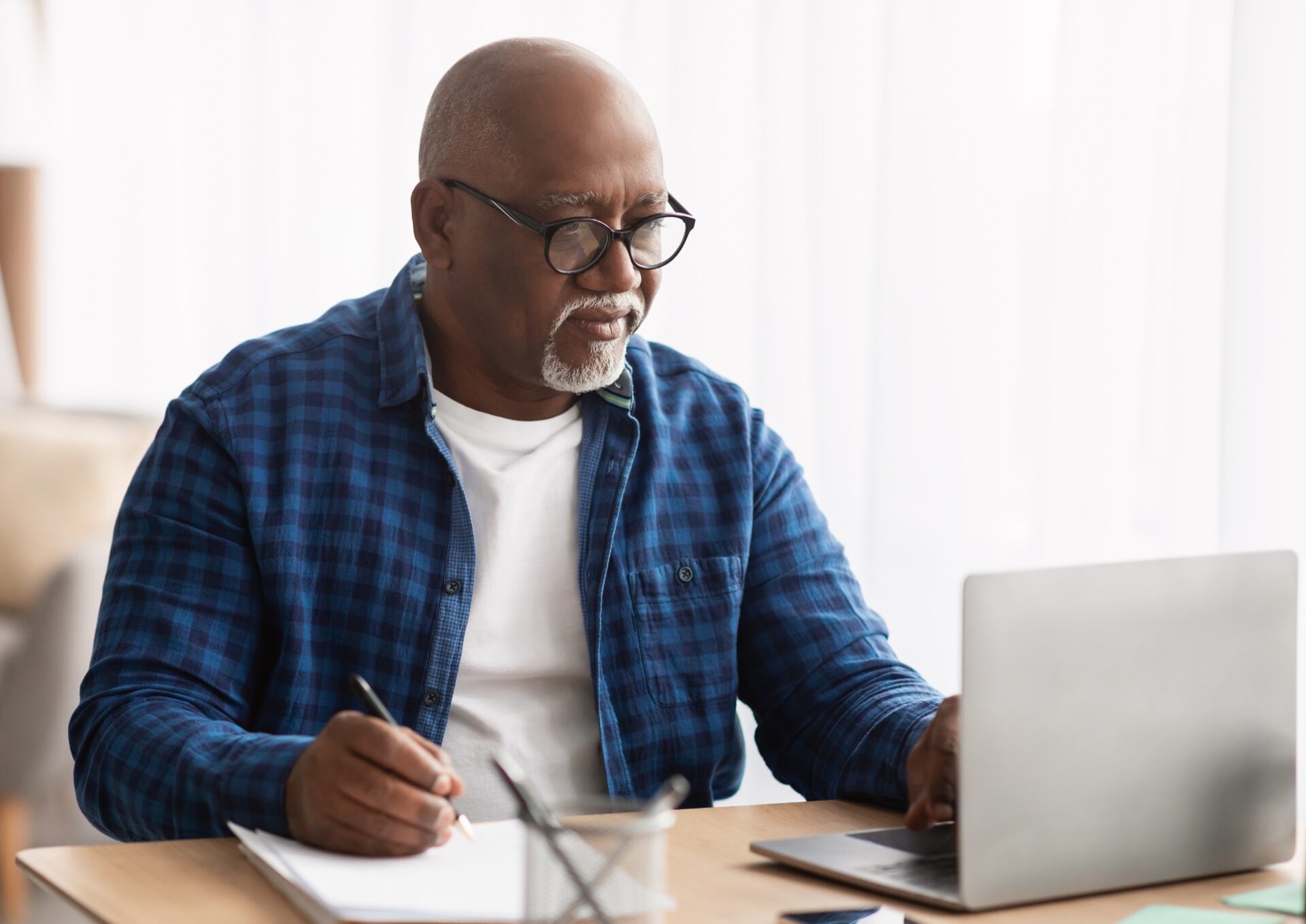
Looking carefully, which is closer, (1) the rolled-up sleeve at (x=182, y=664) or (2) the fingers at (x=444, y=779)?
(2) the fingers at (x=444, y=779)

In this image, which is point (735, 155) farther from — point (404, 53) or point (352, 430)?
point (352, 430)

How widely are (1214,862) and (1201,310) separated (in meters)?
1.04

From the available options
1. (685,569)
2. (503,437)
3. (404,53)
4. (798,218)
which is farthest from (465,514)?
(404,53)

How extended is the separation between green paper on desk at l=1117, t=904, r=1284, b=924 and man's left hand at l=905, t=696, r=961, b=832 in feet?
0.63

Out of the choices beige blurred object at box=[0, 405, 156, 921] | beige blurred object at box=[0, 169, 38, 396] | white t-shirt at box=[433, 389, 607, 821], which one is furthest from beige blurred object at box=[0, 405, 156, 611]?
white t-shirt at box=[433, 389, 607, 821]

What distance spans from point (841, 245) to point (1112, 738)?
1494mm

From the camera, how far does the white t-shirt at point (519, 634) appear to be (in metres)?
1.43

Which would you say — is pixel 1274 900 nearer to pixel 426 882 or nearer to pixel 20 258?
pixel 426 882

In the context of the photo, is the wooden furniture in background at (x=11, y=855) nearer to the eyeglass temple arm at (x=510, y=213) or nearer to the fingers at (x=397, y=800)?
the eyeglass temple arm at (x=510, y=213)

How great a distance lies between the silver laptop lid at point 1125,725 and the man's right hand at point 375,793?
0.36 meters

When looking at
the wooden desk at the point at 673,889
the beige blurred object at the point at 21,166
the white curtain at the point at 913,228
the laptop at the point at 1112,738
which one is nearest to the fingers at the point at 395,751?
the wooden desk at the point at 673,889

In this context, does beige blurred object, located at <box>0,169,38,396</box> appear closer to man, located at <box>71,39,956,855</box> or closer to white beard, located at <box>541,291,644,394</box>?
man, located at <box>71,39,956,855</box>

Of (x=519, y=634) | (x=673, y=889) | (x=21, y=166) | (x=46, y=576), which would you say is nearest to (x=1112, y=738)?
(x=673, y=889)

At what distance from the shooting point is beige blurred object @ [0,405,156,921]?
8.86 ft
